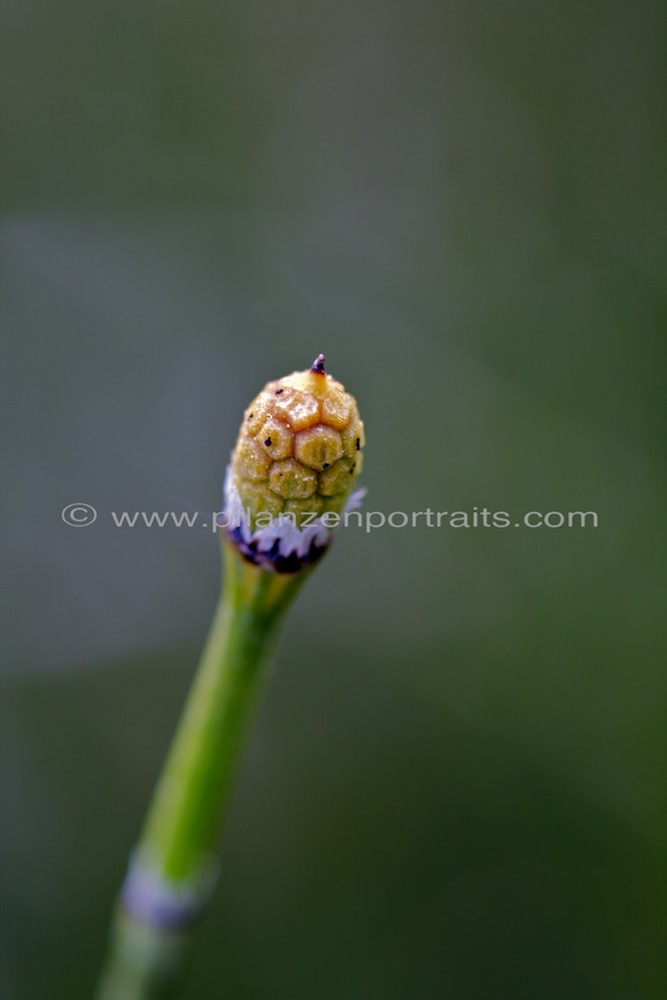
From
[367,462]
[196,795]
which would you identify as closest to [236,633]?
[196,795]

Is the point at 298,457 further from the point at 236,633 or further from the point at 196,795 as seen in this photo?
the point at 196,795

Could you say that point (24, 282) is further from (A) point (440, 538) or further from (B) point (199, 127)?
(A) point (440, 538)

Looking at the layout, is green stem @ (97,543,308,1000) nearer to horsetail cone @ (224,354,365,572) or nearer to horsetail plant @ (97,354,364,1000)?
horsetail plant @ (97,354,364,1000)

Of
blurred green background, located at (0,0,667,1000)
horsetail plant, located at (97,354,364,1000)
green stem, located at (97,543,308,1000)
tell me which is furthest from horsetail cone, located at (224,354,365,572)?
blurred green background, located at (0,0,667,1000)

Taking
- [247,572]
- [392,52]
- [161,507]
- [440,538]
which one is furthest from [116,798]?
[392,52]

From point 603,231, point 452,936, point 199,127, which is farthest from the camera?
point 199,127

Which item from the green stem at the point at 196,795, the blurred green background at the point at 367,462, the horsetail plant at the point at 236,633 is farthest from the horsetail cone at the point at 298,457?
the blurred green background at the point at 367,462

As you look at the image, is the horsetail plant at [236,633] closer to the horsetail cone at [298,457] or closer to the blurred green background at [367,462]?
the horsetail cone at [298,457]
